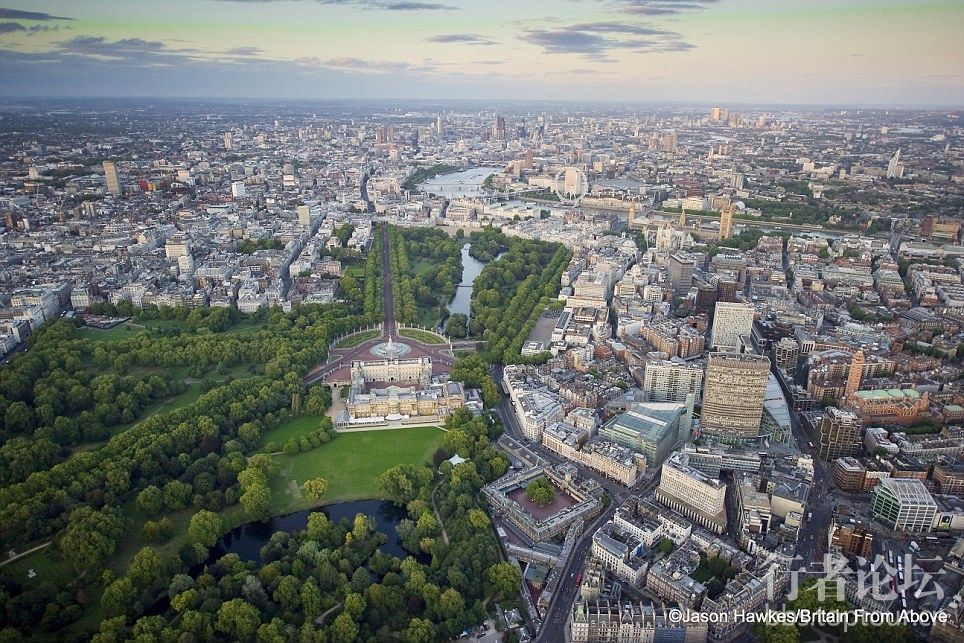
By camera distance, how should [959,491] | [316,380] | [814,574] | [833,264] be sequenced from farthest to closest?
[833,264] → [316,380] → [959,491] → [814,574]

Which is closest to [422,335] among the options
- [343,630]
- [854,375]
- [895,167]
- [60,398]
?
[60,398]

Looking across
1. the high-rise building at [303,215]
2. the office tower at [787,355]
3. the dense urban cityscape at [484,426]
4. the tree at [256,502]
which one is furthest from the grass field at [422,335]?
the high-rise building at [303,215]

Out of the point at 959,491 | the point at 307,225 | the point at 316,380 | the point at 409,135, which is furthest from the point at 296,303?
the point at 409,135

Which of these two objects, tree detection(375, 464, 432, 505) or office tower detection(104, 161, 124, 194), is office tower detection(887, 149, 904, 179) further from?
office tower detection(104, 161, 124, 194)

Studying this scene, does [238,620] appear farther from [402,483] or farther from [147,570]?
[402,483]

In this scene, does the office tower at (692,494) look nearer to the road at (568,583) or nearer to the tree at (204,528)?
the road at (568,583)

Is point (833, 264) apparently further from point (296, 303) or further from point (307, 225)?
point (307, 225)

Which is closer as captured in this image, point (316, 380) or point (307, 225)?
point (316, 380)
